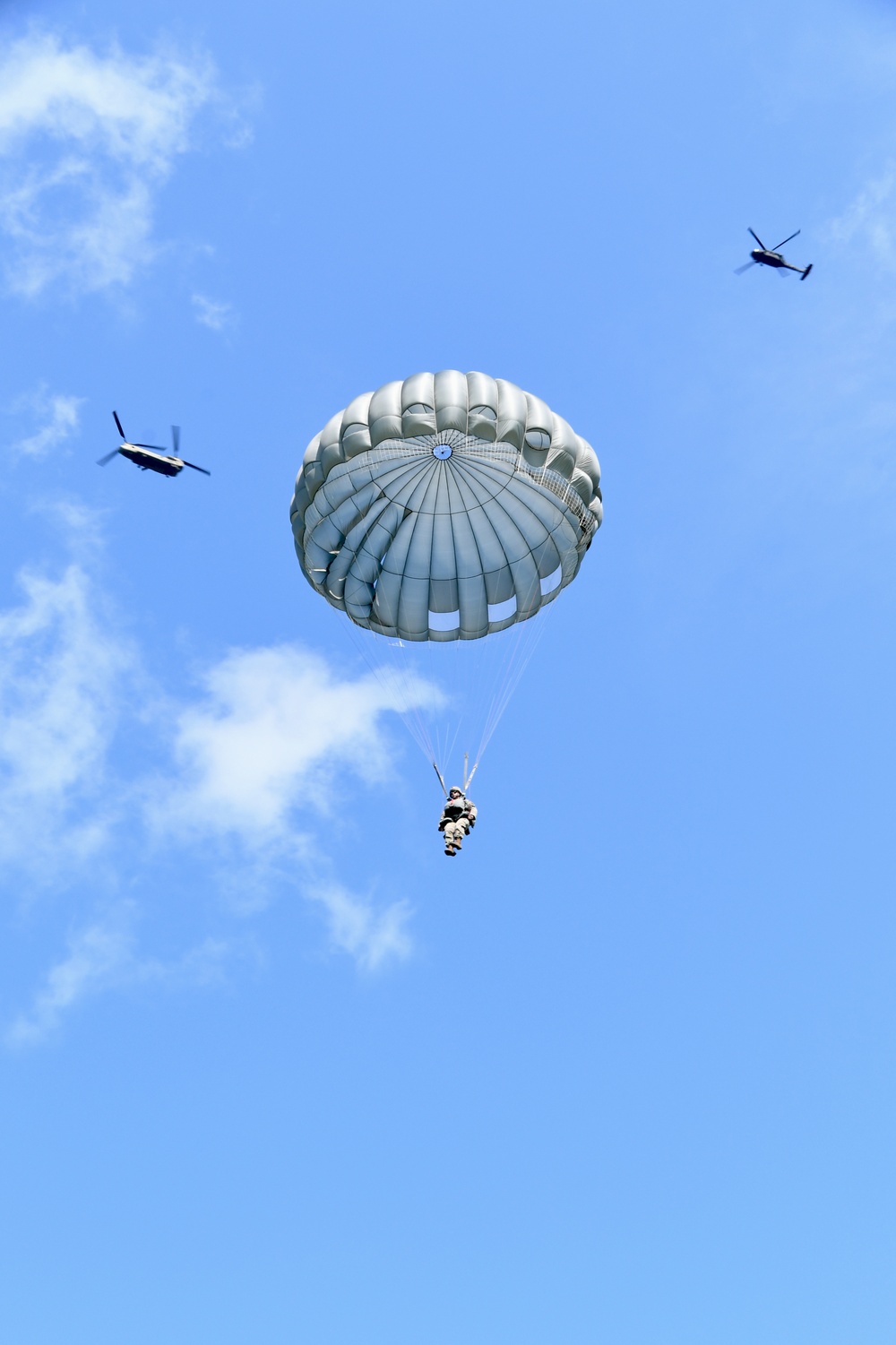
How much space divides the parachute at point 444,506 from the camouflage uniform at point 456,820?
3.22ft

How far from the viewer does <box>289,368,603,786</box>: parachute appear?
2514 centimetres

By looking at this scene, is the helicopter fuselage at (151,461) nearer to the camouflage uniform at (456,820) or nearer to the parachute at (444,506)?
the parachute at (444,506)

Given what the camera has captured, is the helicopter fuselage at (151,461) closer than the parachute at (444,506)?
No

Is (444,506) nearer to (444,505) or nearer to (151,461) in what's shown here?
(444,505)

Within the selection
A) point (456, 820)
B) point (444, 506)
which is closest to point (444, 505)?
point (444, 506)

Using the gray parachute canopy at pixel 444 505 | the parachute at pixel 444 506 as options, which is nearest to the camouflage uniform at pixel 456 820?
the parachute at pixel 444 506

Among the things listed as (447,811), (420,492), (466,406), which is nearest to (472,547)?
(420,492)

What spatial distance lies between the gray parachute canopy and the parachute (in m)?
0.03

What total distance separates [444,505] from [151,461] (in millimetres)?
10930

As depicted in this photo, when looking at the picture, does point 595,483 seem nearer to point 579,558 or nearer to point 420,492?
point 579,558

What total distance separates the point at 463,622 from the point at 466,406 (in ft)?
18.3

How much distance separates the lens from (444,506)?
27.4m

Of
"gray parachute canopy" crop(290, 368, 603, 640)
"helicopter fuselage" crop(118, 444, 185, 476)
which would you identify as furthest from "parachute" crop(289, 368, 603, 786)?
"helicopter fuselage" crop(118, 444, 185, 476)

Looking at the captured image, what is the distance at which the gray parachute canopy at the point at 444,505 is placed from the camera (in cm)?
2514
